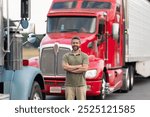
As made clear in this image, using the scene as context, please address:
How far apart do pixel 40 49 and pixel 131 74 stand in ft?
21.4

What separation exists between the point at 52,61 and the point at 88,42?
4.21 ft

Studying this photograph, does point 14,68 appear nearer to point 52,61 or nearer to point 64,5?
point 52,61

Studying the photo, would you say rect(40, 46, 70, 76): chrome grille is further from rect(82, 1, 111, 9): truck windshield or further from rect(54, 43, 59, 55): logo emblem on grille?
rect(82, 1, 111, 9): truck windshield

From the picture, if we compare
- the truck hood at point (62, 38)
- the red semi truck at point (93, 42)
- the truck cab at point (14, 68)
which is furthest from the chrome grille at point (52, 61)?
the truck cab at point (14, 68)

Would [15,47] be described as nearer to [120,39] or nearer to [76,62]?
[76,62]

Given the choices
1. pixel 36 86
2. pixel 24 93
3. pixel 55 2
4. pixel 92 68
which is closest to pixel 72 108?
pixel 24 93

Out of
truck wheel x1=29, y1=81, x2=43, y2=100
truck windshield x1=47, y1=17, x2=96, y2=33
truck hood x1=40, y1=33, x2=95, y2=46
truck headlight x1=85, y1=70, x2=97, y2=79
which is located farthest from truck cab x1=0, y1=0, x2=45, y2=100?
truck windshield x1=47, y1=17, x2=96, y2=33

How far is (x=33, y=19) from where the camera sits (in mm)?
9594

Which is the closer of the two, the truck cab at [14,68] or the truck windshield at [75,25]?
the truck cab at [14,68]

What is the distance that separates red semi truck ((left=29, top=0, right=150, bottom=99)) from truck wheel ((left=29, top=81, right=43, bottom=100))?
4459 mm

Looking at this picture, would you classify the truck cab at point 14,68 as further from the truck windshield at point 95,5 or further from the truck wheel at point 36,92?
the truck windshield at point 95,5

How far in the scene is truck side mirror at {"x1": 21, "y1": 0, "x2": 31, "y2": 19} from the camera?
30.7 ft

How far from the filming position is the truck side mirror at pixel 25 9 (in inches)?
368

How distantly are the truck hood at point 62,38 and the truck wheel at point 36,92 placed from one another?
489 centimetres
